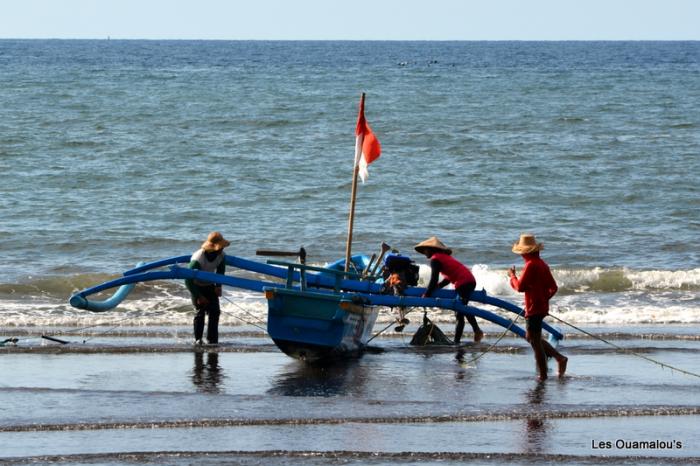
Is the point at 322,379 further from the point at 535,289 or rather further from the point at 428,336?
the point at 428,336

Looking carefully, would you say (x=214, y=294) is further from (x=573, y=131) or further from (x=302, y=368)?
(x=573, y=131)

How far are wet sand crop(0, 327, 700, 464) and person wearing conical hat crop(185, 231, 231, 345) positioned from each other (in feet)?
0.98

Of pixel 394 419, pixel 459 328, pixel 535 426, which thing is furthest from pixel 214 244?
pixel 535 426

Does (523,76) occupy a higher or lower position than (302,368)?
higher

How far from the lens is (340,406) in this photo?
436 inches

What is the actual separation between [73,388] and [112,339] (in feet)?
11.4

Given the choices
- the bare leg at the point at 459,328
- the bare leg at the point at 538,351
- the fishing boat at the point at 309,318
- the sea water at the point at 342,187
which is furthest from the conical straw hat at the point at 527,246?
the sea water at the point at 342,187

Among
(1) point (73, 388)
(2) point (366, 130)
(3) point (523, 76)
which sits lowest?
(1) point (73, 388)

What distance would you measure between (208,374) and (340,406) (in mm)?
2089

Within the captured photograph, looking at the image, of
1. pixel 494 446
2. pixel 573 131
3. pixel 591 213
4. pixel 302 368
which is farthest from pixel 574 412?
pixel 573 131

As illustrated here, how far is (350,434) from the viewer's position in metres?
10.0

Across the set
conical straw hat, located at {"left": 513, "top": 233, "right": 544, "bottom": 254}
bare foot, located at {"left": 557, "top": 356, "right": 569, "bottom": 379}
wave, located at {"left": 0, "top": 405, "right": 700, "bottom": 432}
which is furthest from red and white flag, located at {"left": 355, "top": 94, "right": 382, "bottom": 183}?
wave, located at {"left": 0, "top": 405, "right": 700, "bottom": 432}

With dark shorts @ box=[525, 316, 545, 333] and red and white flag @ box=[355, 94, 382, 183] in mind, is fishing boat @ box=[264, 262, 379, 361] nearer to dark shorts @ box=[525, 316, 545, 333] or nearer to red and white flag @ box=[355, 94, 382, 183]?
dark shorts @ box=[525, 316, 545, 333]

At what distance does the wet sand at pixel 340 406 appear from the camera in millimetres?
9438
